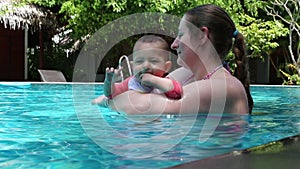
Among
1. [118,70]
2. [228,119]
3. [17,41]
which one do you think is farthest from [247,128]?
[17,41]

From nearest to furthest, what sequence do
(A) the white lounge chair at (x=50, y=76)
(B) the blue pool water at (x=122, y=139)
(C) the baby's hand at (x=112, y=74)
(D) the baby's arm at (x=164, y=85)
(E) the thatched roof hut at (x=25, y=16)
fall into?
(B) the blue pool water at (x=122, y=139), (D) the baby's arm at (x=164, y=85), (C) the baby's hand at (x=112, y=74), (A) the white lounge chair at (x=50, y=76), (E) the thatched roof hut at (x=25, y=16)

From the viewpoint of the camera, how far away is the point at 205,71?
3.24 meters

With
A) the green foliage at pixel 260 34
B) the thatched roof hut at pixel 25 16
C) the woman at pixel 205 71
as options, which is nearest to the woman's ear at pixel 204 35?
the woman at pixel 205 71

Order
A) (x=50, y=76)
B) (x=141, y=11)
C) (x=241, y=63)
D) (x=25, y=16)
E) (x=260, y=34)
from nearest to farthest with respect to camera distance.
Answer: (x=241, y=63)
(x=50, y=76)
(x=141, y=11)
(x=260, y=34)
(x=25, y=16)

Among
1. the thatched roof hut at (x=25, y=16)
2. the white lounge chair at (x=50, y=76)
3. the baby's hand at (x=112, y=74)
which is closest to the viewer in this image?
the baby's hand at (x=112, y=74)

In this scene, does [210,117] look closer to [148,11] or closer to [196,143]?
[196,143]

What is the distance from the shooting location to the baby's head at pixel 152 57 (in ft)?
10.5

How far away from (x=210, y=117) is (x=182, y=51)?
496 millimetres

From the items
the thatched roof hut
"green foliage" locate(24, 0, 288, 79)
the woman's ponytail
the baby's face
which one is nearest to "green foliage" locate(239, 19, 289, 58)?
"green foliage" locate(24, 0, 288, 79)

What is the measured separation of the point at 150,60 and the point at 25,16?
421 inches

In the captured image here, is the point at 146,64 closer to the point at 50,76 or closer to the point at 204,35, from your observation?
the point at 204,35

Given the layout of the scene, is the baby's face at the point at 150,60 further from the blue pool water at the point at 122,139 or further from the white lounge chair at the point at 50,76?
the white lounge chair at the point at 50,76

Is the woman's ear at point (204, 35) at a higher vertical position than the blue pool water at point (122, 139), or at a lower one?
higher

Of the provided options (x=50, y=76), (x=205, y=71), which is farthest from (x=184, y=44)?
(x=50, y=76)
